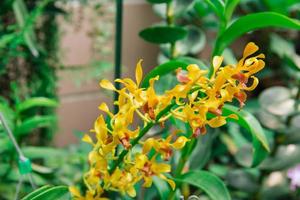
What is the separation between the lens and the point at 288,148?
2.74ft

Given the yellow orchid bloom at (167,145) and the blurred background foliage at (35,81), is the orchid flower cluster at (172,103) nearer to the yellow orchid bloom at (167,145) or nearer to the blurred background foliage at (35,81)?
the yellow orchid bloom at (167,145)

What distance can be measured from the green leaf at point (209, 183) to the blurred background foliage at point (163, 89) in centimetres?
5

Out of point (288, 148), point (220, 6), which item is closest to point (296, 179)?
point (288, 148)

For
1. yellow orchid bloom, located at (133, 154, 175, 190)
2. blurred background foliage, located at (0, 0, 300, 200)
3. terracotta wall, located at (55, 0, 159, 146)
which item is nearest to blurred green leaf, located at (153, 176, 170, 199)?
blurred background foliage, located at (0, 0, 300, 200)

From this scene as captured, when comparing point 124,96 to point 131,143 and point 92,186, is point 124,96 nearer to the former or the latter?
point 131,143

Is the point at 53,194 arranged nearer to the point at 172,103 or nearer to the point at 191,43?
the point at 172,103

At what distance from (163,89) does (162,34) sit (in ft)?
0.22

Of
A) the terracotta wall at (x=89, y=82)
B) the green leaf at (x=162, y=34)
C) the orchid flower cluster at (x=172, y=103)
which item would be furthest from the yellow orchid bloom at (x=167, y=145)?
the terracotta wall at (x=89, y=82)

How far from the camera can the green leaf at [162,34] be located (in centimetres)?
65

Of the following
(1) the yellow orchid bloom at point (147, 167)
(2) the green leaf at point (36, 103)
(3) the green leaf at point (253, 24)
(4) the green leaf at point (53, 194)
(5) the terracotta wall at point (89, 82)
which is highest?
(3) the green leaf at point (253, 24)

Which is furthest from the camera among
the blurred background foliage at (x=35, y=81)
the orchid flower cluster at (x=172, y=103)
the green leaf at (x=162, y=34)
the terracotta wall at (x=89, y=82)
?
the terracotta wall at (x=89, y=82)

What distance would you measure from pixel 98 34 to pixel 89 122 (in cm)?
39

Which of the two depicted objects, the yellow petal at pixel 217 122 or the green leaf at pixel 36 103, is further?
the green leaf at pixel 36 103

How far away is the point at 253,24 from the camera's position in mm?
492
